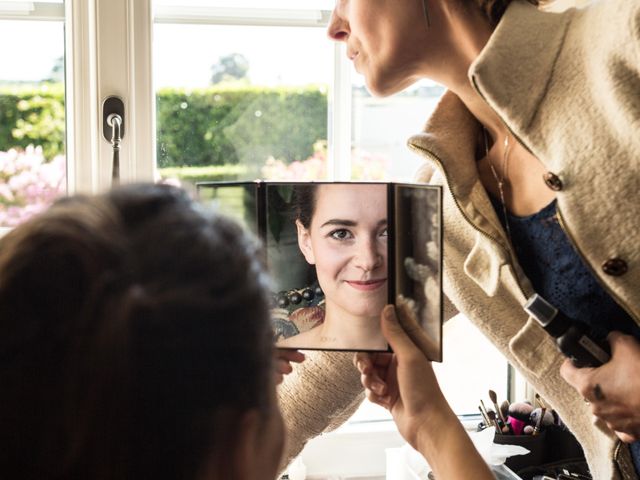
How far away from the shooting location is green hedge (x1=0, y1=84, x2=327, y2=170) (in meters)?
1.75

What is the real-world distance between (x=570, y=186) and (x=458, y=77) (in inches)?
10.3

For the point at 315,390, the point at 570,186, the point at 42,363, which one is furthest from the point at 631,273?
the point at 42,363

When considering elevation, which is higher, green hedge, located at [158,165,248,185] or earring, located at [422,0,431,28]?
earring, located at [422,0,431,28]

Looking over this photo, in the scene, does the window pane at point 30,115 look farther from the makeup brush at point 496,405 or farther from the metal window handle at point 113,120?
the makeup brush at point 496,405

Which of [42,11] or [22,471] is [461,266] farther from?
[42,11]

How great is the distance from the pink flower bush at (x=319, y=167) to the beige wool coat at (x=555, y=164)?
704 mm

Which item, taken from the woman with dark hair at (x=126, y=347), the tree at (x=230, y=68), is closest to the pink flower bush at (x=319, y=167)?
the tree at (x=230, y=68)

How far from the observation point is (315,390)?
1208 mm

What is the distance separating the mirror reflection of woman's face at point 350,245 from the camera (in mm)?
984

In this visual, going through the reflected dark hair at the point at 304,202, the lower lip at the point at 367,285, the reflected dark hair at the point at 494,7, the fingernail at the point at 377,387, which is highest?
the reflected dark hair at the point at 494,7

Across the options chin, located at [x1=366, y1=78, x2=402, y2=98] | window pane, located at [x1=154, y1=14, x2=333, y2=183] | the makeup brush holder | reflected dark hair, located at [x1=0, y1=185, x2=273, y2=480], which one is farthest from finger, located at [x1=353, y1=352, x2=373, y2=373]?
window pane, located at [x1=154, y1=14, x2=333, y2=183]

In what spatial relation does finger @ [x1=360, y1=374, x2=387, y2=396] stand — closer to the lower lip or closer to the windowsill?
the lower lip

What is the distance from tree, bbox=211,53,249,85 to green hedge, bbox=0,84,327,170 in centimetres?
2

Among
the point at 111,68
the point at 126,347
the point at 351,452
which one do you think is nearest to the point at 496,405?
the point at 351,452
